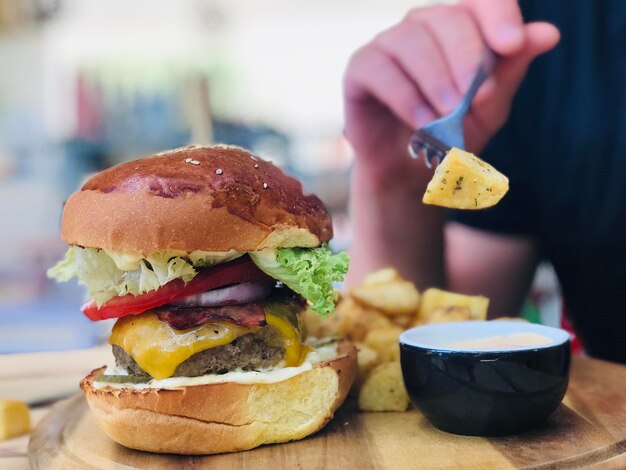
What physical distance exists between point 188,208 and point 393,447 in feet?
2.23

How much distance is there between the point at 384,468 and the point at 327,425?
315mm

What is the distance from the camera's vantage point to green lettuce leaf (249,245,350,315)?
154cm

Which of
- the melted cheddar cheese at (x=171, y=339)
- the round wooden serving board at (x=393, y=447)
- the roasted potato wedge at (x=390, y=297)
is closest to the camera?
the round wooden serving board at (x=393, y=447)

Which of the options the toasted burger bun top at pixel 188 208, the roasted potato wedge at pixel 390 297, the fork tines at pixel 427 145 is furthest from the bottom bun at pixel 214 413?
the fork tines at pixel 427 145

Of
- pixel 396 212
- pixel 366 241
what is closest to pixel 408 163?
pixel 396 212

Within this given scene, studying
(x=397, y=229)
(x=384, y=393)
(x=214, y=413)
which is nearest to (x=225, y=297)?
(x=214, y=413)

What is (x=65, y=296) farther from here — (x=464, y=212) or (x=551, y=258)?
(x=551, y=258)

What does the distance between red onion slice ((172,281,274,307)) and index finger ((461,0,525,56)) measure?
978 mm

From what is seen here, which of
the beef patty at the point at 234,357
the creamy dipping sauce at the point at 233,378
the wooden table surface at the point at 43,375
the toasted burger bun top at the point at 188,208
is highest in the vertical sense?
the toasted burger bun top at the point at 188,208

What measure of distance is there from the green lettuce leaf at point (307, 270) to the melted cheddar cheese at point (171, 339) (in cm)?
10

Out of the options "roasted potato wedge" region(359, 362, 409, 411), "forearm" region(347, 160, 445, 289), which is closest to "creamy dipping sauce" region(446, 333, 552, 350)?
"roasted potato wedge" region(359, 362, 409, 411)

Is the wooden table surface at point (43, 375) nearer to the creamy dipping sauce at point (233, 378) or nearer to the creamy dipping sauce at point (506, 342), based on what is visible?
the creamy dipping sauce at point (233, 378)

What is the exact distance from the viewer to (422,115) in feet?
7.26

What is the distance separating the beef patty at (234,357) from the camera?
1.52 meters
